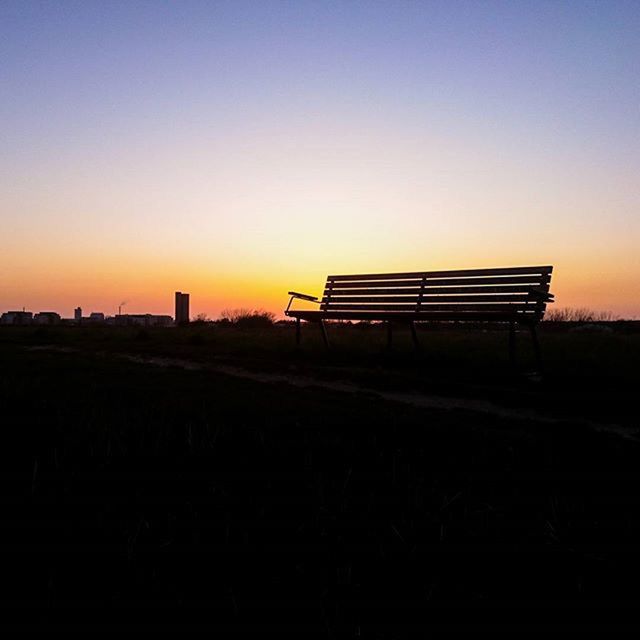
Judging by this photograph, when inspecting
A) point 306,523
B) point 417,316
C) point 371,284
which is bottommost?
point 306,523

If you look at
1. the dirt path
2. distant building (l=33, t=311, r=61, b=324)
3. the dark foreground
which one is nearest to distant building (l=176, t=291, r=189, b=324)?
distant building (l=33, t=311, r=61, b=324)

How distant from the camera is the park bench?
1077cm

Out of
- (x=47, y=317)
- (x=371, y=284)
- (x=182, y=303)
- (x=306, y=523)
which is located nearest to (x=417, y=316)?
(x=371, y=284)

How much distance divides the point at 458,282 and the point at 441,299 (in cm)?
47

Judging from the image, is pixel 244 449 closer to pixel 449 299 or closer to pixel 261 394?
pixel 261 394

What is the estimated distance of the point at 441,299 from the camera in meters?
12.7

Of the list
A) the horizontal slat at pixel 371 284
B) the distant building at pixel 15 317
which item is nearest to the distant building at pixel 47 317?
the distant building at pixel 15 317

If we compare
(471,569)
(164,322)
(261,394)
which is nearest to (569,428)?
(261,394)

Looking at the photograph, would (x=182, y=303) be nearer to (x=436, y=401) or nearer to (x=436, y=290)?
(x=436, y=290)

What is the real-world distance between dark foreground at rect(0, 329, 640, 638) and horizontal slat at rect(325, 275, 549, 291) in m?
6.48

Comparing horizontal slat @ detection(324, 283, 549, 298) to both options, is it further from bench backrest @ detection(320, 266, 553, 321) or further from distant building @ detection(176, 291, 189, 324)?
distant building @ detection(176, 291, 189, 324)

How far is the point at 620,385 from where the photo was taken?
8664 millimetres

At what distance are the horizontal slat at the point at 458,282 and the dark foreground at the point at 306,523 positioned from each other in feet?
21.3

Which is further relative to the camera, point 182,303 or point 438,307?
point 182,303
